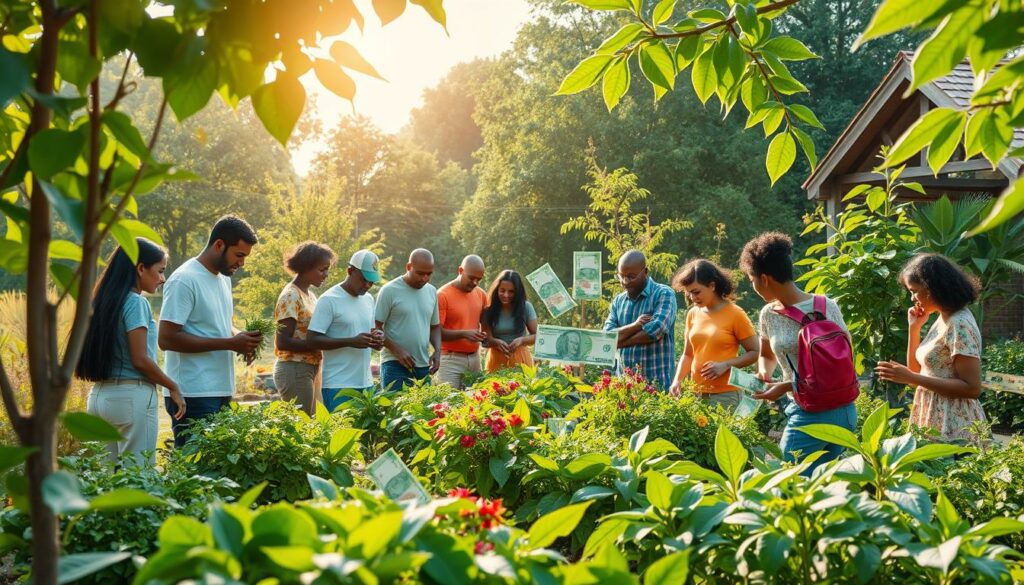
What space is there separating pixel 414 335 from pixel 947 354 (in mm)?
3551

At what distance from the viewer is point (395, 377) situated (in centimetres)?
626

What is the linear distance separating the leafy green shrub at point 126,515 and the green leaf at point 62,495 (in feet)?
3.36

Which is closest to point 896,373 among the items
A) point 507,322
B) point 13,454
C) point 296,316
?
point 507,322

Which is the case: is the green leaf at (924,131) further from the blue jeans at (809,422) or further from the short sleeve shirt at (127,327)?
the short sleeve shirt at (127,327)

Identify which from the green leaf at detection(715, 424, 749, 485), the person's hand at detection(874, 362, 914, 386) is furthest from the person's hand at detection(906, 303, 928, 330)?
the green leaf at detection(715, 424, 749, 485)

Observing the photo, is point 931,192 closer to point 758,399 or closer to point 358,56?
point 758,399

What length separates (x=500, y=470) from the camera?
3426mm

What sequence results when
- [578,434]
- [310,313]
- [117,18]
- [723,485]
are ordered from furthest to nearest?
[310,313] < [578,434] < [723,485] < [117,18]

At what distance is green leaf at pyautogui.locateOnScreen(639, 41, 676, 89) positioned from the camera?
186 centimetres

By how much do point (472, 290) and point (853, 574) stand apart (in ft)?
17.3

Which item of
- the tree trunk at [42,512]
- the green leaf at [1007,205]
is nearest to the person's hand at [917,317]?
the green leaf at [1007,205]

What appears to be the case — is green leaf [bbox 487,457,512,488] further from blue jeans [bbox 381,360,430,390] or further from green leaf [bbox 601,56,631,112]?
blue jeans [bbox 381,360,430,390]

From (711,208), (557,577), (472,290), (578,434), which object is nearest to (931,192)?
(472,290)

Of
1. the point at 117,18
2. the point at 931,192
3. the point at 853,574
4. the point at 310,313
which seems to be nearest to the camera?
the point at 117,18
